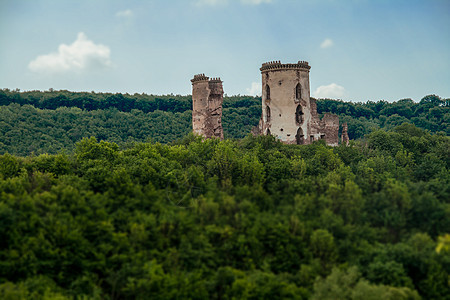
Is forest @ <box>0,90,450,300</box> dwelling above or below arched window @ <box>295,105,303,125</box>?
below

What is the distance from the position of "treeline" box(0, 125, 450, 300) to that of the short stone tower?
8.40m

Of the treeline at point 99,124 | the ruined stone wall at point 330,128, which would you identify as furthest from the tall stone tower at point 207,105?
the treeline at point 99,124

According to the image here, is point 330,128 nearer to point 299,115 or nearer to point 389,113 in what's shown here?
point 299,115

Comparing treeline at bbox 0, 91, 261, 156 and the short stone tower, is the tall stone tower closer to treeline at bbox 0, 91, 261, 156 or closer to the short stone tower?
the short stone tower

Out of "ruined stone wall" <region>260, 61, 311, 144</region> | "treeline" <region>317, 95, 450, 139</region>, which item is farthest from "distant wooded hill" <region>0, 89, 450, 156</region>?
"ruined stone wall" <region>260, 61, 311, 144</region>

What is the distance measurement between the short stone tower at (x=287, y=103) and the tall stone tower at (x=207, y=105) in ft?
14.1

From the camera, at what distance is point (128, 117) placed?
8494 cm

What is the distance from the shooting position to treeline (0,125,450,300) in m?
25.9

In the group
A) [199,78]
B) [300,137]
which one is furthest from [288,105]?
[199,78]

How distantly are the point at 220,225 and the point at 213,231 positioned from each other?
0.77 m

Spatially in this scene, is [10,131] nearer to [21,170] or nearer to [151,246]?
[21,170]

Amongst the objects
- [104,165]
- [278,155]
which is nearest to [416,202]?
[278,155]

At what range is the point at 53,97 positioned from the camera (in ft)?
288

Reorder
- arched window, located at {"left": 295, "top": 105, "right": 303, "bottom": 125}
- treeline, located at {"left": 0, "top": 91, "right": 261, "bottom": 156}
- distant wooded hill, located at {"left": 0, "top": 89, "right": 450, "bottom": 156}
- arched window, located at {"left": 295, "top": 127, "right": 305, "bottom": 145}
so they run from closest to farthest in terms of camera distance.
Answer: arched window, located at {"left": 295, "top": 105, "right": 303, "bottom": 125}, arched window, located at {"left": 295, "top": 127, "right": 305, "bottom": 145}, treeline, located at {"left": 0, "top": 91, "right": 261, "bottom": 156}, distant wooded hill, located at {"left": 0, "top": 89, "right": 450, "bottom": 156}
